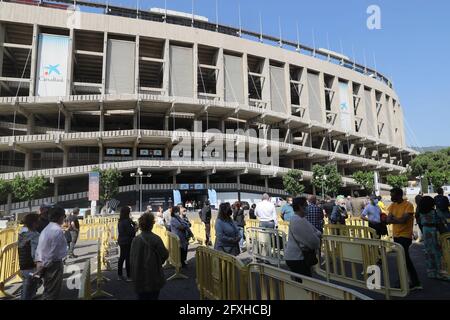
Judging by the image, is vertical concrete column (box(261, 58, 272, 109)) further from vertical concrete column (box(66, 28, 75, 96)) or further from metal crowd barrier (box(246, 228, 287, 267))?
metal crowd barrier (box(246, 228, 287, 267))

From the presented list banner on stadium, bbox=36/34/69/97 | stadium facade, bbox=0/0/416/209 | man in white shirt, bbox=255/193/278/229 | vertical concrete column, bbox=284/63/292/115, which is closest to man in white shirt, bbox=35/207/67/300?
man in white shirt, bbox=255/193/278/229

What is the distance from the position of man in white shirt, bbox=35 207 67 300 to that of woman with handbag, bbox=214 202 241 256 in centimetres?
258

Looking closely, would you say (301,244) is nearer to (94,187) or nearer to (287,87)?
(94,187)

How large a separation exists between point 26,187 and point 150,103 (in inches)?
670

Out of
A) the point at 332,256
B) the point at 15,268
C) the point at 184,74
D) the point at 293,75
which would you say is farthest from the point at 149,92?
the point at 332,256

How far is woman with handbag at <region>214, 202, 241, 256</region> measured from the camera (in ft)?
19.7

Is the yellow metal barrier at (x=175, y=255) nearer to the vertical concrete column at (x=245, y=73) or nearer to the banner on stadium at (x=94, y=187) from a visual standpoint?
the banner on stadium at (x=94, y=187)

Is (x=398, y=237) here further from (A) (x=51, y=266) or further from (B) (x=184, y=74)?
(B) (x=184, y=74)

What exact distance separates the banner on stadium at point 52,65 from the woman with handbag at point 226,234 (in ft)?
132

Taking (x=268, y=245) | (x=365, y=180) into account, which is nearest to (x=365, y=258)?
(x=268, y=245)

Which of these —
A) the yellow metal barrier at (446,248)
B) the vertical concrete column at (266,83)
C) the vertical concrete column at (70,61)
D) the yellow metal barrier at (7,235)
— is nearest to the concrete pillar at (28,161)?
the vertical concrete column at (70,61)
